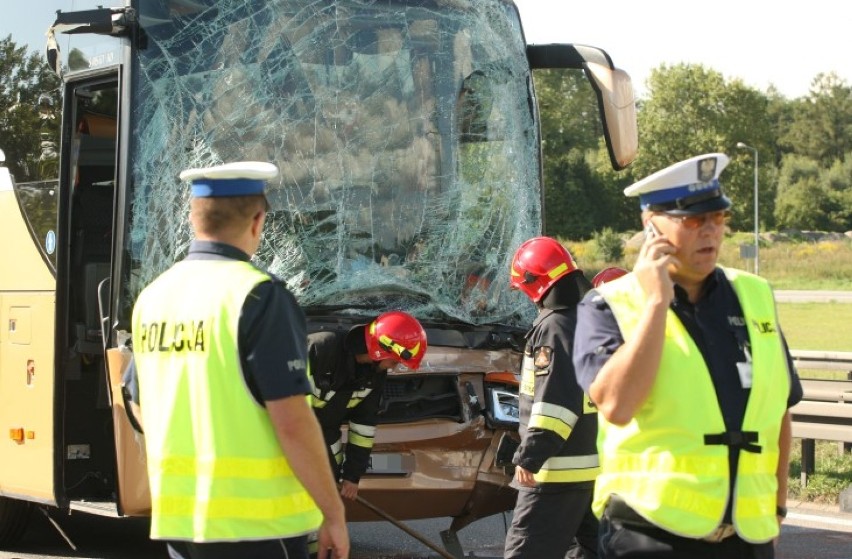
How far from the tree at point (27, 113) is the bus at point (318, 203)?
0.17 m

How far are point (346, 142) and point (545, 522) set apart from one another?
265cm

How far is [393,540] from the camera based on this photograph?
9.50 meters

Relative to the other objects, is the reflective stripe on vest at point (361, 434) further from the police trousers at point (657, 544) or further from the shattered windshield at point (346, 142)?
the police trousers at point (657, 544)

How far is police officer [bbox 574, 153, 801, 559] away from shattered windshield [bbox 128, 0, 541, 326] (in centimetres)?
408

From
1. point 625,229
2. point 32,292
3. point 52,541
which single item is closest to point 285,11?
point 32,292

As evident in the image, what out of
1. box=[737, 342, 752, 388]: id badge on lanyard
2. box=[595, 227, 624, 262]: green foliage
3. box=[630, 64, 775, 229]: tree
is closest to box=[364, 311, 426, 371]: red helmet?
box=[737, 342, 752, 388]: id badge on lanyard

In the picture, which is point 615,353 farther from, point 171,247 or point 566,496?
point 171,247

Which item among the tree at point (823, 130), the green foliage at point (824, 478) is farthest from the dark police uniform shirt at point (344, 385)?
the tree at point (823, 130)

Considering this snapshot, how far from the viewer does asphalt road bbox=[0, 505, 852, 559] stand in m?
8.87

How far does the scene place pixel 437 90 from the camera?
8203mm

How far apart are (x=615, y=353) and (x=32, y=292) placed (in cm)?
548

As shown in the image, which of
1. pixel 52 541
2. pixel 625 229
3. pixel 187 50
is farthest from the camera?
pixel 625 229

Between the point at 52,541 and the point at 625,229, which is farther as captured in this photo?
the point at 625,229

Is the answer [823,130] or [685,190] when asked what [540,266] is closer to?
[685,190]
